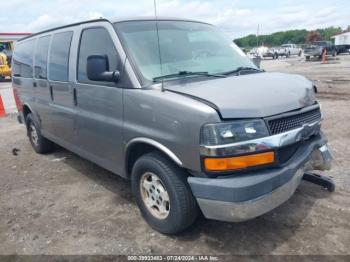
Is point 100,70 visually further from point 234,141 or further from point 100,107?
point 234,141

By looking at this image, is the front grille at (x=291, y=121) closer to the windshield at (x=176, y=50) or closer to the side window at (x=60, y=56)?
the windshield at (x=176, y=50)

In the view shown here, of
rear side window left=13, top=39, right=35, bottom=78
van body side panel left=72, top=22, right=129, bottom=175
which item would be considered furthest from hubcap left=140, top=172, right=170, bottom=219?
rear side window left=13, top=39, right=35, bottom=78

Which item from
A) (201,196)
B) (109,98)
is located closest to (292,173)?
(201,196)

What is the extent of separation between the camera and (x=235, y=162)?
8.69 feet

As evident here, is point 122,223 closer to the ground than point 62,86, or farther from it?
closer to the ground

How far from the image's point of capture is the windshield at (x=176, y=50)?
11.2 feet

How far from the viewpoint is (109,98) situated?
11.8ft

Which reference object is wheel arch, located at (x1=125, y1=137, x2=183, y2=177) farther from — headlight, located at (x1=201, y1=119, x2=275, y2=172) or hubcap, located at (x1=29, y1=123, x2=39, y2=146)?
hubcap, located at (x1=29, y1=123, x2=39, y2=146)

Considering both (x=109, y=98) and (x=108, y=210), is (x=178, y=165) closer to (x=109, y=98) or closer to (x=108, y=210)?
(x=109, y=98)

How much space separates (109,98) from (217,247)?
6.00ft

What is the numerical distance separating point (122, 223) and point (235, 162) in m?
1.59

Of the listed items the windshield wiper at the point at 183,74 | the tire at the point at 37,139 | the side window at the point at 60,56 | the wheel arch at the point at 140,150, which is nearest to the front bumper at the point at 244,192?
the wheel arch at the point at 140,150

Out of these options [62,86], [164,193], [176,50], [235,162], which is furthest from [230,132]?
[62,86]

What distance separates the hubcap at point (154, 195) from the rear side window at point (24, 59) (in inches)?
135
